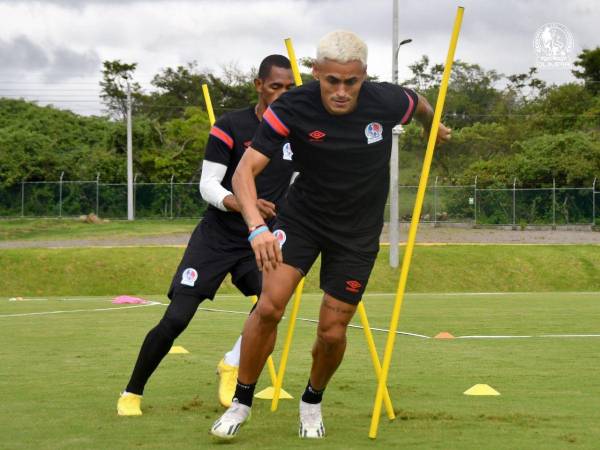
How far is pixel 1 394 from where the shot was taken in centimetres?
835

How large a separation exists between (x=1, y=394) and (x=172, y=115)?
233 ft

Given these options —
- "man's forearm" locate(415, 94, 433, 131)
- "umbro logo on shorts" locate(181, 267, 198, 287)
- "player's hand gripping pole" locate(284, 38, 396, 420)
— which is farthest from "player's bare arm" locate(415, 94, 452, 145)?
"umbro logo on shorts" locate(181, 267, 198, 287)

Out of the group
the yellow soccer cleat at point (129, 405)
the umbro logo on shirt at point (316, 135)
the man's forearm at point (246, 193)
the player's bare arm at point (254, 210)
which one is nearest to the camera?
the player's bare arm at point (254, 210)

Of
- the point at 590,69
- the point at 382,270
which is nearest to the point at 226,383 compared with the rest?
the point at 382,270

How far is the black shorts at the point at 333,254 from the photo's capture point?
652 cm

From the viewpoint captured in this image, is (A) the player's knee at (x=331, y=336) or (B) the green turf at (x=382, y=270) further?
(B) the green turf at (x=382, y=270)

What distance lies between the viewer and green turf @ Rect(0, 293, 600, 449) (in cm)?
647

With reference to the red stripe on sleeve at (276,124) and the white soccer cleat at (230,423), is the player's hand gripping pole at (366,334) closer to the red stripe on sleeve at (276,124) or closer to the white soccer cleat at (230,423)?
the white soccer cleat at (230,423)

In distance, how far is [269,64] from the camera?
24.7 ft

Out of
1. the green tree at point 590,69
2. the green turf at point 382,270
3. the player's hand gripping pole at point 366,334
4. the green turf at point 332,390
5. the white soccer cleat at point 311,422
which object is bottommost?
the green turf at point 382,270

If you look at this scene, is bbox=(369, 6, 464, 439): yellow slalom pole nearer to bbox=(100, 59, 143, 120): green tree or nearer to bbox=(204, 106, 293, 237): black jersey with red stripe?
bbox=(204, 106, 293, 237): black jersey with red stripe

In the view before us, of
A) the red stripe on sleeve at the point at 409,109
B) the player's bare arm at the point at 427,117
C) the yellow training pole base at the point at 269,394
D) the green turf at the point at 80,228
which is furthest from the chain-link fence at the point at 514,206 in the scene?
the red stripe on sleeve at the point at 409,109

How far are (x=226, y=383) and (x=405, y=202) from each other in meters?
45.1

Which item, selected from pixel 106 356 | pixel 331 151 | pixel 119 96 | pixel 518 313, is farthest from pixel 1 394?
pixel 119 96
